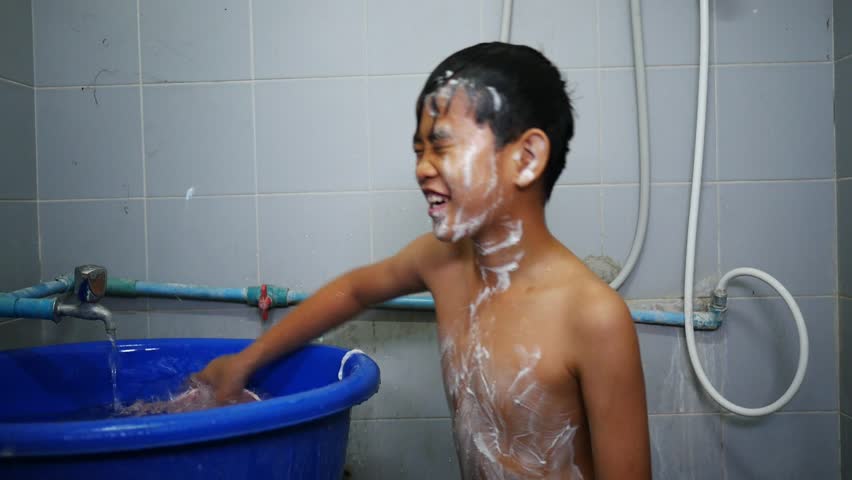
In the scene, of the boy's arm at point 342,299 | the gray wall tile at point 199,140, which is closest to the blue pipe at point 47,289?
the gray wall tile at point 199,140

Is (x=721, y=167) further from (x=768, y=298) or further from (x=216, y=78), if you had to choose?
(x=216, y=78)

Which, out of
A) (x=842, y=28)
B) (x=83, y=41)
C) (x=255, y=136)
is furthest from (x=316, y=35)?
(x=842, y=28)

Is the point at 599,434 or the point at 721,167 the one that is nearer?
the point at 599,434

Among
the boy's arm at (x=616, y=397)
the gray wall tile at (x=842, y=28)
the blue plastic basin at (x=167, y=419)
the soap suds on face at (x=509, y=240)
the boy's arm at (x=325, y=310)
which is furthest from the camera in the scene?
the gray wall tile at (x=842, y=28)

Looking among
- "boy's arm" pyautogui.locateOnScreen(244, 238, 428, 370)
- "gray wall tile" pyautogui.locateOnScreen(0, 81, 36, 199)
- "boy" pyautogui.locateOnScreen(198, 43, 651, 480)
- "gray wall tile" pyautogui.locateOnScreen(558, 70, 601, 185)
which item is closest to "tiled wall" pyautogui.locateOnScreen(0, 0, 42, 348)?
"gray wall tile" pyautogui.locateOnScreen(0, 81, 36, 199)

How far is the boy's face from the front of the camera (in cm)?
88

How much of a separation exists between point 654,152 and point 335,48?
2.32ft

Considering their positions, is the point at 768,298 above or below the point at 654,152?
below

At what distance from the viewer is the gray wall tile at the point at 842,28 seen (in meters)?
1.34

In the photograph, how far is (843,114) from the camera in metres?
1.37

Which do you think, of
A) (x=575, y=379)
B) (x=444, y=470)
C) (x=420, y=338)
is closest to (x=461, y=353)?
(x=575, y=379)

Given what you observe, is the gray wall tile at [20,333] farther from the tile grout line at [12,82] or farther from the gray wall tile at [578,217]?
the gray wall tile at [578,217]

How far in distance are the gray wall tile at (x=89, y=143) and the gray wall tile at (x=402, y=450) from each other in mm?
719

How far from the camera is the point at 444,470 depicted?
1.44 meters
